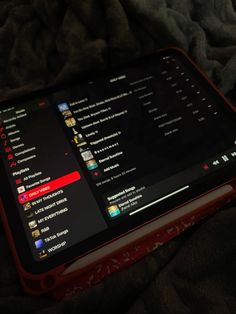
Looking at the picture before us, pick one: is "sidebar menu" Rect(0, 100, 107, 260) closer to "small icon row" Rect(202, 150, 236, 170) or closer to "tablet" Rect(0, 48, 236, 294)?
"tablet" Rect(0, 48, 236, 294)

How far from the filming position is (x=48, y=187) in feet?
1.84

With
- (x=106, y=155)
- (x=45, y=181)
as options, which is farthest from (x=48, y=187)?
(x=106, y=155)

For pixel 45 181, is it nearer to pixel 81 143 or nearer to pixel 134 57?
pixel 81 143

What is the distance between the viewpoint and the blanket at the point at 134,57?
49 cm

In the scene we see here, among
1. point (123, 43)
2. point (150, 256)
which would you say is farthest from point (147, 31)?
point (150, 256)

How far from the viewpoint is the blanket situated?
492 millimetres

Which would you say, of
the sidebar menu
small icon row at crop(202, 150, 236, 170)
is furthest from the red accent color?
small icon row at crop(202, 150, 236, 170)

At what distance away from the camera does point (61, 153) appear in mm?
598

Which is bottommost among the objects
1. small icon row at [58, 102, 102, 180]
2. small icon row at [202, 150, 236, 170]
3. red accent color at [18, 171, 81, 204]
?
small icon row at [202, 150, 236, 170]

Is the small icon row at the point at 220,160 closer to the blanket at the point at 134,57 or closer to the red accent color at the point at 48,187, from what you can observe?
the blanket at the point at 134,57

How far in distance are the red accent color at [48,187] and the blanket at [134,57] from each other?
0.27 ft

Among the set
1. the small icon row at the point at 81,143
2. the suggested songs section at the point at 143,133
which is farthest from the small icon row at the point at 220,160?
the small icon row at the point at 81,143

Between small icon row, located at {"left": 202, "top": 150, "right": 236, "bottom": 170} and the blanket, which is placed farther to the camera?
small icon row, located at {"left": 202, "top": 150, "right": 236, "bottom": 170}

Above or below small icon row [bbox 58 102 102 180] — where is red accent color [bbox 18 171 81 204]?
below
